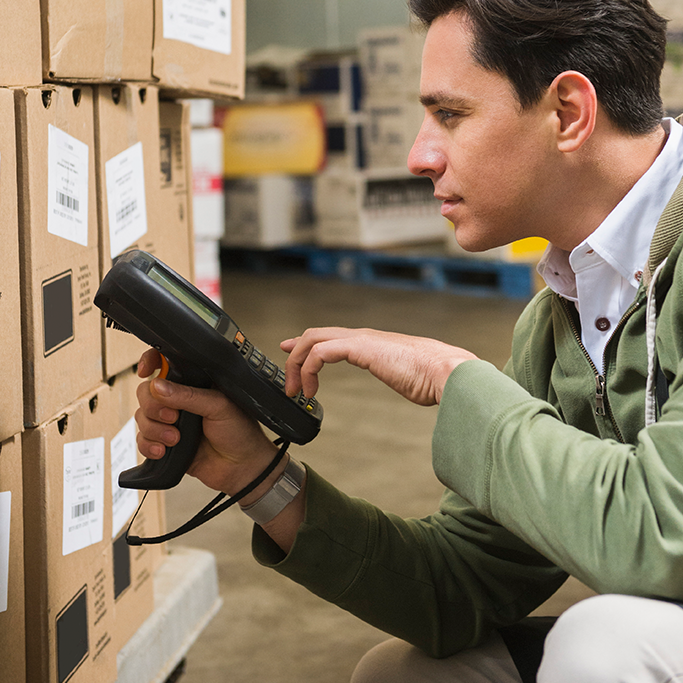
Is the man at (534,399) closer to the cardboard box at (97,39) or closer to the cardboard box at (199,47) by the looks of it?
the cardboard box at (97,39)

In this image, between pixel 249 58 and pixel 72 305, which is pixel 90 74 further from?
pixel 249 58

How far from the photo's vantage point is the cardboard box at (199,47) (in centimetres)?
176

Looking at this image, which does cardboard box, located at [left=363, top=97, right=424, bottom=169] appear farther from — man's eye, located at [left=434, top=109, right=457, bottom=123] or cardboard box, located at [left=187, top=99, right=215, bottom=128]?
man's eye, located at [left=434, top=109, right=457, bottom=123]

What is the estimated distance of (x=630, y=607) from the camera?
943 mm

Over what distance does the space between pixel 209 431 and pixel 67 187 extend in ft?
1.52

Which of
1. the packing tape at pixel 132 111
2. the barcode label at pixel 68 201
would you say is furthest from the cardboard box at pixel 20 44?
the packing tape at pixel 132 111

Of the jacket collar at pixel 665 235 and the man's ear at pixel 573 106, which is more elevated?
the man's ear at pixel 573 106

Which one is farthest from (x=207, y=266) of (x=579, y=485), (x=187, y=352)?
(x=579, y=485)

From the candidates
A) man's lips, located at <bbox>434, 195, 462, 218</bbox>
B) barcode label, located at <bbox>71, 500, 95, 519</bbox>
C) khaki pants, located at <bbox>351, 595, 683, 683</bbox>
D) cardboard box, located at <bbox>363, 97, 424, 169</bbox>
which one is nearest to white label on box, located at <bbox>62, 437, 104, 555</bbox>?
barcode label, located at <bbox>71, 500, 95, 519</bbox>

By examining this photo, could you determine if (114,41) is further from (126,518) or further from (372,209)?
(372,209)

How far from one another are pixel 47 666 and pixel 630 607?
2.91 ft

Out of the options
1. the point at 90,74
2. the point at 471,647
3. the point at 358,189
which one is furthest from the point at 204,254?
the point at 471,647

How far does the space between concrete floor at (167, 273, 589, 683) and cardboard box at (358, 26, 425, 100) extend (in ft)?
4.93

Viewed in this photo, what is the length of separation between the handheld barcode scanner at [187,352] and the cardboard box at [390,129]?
5632mm
